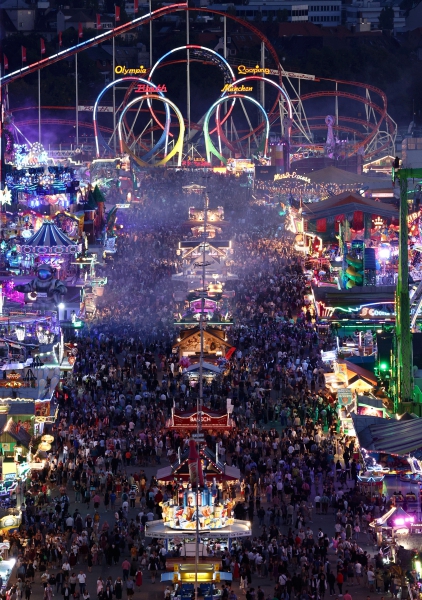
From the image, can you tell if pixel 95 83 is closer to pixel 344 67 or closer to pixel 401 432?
pixel 344 67

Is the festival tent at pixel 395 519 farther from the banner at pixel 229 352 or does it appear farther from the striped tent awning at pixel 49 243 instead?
the striped tent awning at pixel 49 243

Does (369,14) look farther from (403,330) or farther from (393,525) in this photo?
(393,525)

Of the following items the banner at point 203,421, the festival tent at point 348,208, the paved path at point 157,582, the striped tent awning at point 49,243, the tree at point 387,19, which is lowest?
the paved path at point 157,582

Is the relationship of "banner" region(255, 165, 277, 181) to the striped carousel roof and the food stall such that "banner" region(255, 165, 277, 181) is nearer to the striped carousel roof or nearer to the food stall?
the striped carousel roof

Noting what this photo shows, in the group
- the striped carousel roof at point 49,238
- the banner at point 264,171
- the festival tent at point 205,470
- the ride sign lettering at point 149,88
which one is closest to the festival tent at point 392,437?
the festival tent at point 205,470

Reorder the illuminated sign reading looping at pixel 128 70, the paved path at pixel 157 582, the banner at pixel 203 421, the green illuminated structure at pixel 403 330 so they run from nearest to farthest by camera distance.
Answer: the paved path at pixel 157 582, the banner at pixel 203 421, the green illuminated structure at pixel 403 330, the illuminated sign reading looping at pixel 128 70

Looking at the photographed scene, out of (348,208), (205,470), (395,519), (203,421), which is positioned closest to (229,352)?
(203,421)
